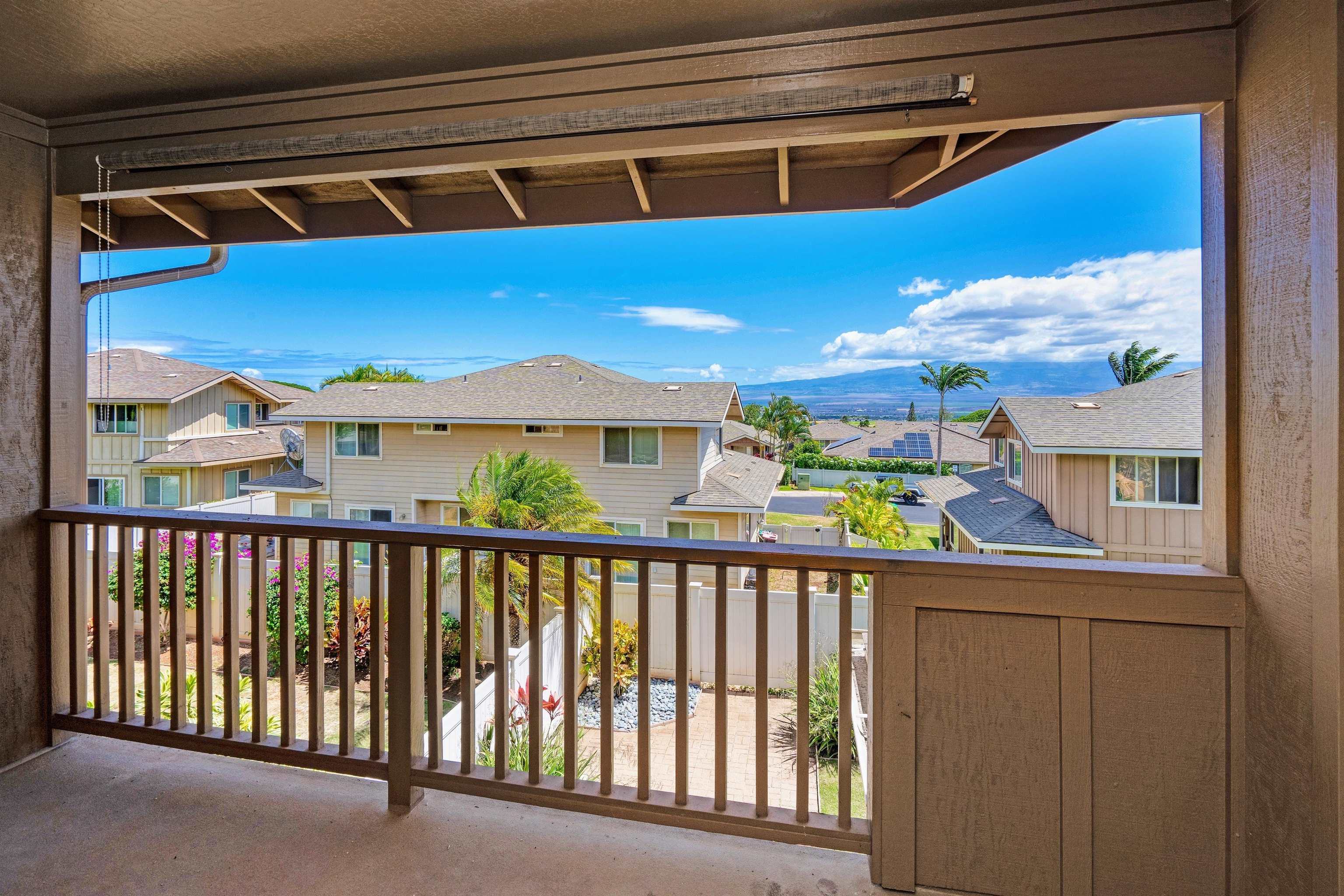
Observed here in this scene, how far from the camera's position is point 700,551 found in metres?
1.40

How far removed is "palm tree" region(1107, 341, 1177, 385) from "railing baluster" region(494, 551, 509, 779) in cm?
200

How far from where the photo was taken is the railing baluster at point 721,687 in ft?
4.64

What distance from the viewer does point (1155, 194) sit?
7.09 feet

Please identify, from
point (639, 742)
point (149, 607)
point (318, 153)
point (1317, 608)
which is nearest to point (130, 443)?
point (149, 607)

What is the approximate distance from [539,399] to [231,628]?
5.40 m

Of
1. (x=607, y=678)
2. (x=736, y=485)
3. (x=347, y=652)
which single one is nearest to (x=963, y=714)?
(x=607, y=678)

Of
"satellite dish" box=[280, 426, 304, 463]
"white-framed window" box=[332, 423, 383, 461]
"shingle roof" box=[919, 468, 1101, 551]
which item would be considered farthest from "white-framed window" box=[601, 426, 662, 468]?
"shingle roof" box=[919, 468, 1101, 551]

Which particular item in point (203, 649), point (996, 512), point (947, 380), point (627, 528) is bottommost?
point (627, 528)

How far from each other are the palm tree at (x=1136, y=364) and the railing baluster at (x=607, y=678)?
175 centimetres

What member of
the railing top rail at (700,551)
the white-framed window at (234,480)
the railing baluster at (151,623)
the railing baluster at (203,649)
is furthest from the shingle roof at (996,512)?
the white-framed window at (234,480)

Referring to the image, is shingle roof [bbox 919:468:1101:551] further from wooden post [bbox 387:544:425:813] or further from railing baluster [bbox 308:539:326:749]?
railing baluster [bbox 308:539:326:749]

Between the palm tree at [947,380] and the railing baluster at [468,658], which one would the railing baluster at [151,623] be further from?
the palm tree at [947,380]

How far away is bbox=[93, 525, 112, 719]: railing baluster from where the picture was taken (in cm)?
186

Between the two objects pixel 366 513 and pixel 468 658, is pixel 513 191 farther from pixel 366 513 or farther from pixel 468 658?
pixel 366 513
